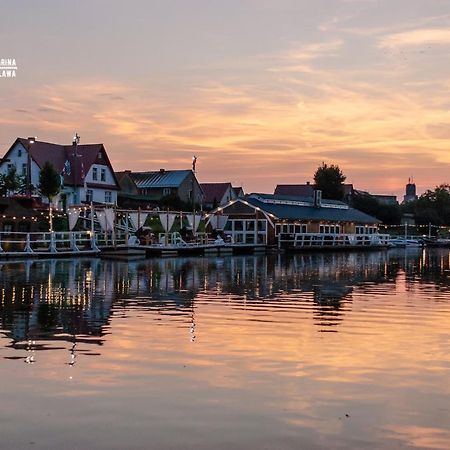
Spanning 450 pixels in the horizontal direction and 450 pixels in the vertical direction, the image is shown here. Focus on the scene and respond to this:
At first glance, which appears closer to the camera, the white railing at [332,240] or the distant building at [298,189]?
the white railing at [332,240]

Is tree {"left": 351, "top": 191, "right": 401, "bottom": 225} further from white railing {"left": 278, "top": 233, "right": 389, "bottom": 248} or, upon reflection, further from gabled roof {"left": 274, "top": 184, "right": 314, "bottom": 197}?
white railing {"left": 278, "top": 233, "right": 389, "bottom": 248}

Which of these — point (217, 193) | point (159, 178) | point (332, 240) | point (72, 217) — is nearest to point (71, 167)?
point (159, 178)

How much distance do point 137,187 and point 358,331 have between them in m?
81.8

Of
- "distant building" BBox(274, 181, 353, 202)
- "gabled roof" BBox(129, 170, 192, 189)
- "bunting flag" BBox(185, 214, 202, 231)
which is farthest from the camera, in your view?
"distant building" BBox(274, 181, 353, 202)

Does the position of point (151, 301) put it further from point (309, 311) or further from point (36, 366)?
point (36, 366)

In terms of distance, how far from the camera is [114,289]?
25156mm

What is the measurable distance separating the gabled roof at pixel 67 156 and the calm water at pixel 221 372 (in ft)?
179

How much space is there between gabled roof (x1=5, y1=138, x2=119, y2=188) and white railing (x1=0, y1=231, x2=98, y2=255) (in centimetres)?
2591

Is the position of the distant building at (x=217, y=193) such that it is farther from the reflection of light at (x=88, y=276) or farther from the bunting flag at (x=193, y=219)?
the reflection of light at (x=88, y=276)

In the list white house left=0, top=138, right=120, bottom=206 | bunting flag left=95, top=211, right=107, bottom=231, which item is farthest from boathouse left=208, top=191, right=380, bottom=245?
bunting flag left=95, top=211, right=107, bottom=231

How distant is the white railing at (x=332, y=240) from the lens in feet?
232

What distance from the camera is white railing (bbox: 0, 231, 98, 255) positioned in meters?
42.7

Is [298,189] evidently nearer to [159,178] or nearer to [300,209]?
[159,178]

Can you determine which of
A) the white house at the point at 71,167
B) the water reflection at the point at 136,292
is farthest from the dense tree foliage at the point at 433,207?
the water reflection at the point at 136,292
